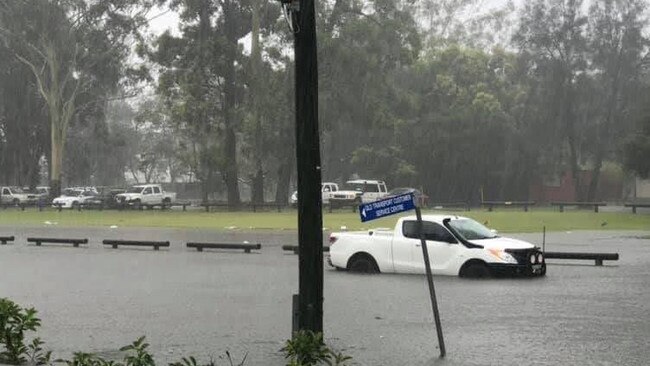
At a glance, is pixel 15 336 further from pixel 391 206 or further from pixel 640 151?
pixel 640 151

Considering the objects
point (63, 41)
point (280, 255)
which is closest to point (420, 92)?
point (63, 41)

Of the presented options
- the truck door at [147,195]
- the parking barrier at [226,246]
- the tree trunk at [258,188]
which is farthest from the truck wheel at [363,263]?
the truck door at [147,195]

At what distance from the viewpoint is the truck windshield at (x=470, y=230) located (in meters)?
17.4

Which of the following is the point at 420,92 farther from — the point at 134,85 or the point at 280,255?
the point at 280,255

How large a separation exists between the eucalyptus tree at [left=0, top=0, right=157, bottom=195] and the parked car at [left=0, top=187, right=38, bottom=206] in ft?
11.9

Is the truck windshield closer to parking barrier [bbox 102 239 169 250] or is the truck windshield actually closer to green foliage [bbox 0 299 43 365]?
green foliage [bbox 0 299 43 365]

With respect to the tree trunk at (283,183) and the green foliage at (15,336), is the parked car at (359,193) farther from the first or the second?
the green foliage at (15,336)

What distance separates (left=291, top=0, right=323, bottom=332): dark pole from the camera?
28.7 ft

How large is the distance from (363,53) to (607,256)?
36476 mm

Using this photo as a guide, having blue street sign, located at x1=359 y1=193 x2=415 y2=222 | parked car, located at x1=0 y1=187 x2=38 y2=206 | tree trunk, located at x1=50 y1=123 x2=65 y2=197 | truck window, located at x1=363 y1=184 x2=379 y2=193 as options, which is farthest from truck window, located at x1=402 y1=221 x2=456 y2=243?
parked car, located at x1=0 y1=187 x2=38 y2=206

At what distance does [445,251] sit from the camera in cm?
1730

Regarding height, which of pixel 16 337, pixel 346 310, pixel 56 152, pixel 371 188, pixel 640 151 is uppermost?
pixel 56 152

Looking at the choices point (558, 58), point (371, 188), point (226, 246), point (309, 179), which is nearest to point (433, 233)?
point (309, 179)

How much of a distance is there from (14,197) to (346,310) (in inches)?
2225
